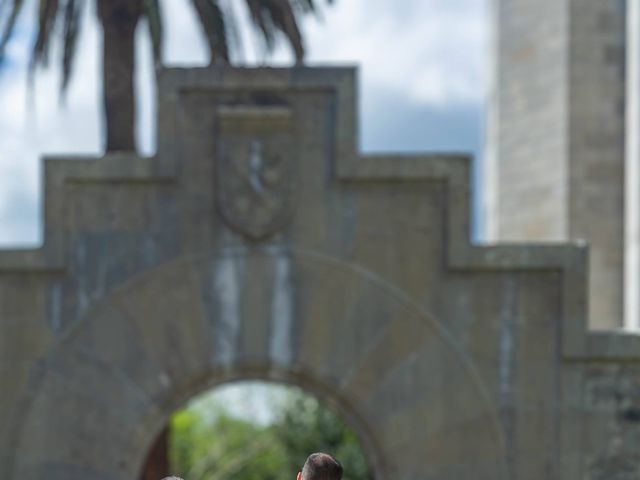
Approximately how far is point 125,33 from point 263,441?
20.1 m

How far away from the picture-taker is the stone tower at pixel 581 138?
59.4ft

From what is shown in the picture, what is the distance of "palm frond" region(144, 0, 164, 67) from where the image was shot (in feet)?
47.3

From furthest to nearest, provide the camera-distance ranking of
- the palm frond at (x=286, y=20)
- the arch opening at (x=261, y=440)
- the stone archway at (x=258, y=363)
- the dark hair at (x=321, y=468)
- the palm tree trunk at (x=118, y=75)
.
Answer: the arch opening at (x=261, y=440) → the palm tree trunk at (x=118, y=75) → the palm frond at (x=286, y=20) → the stone archway at (x=258, y=363) → the dark hair at (x=321, y=468)

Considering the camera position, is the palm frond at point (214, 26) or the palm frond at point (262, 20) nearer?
the palm frond at point (262, 20)

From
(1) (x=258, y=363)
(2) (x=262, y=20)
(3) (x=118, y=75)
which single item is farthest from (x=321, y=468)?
(3) (x=118, y=75)

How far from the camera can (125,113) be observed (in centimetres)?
1460

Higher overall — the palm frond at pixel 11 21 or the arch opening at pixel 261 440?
the palm frond at pixel 11 21

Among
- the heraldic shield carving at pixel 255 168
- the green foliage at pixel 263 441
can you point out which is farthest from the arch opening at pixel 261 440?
the heraldic shield carving at pixel 255 168

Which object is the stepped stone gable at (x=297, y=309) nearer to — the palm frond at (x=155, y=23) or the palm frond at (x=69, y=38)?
the palm frond at (x=155, y=23)

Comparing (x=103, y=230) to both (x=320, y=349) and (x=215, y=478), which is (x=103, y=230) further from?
(x=215, y=478)

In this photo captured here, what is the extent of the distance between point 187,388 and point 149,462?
A: 8.42 ft

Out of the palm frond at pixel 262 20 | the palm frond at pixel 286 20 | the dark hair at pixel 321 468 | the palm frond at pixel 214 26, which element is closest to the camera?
the dark hair at pixel 321 468

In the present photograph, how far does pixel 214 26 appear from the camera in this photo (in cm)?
1446

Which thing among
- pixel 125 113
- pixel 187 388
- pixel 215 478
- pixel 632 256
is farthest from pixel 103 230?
pixel 215 478
